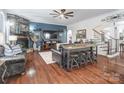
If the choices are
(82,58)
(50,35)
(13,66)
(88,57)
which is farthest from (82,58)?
(50,35)

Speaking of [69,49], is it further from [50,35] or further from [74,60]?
[50,35]

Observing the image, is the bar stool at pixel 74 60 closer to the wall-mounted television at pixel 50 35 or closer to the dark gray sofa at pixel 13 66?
the dark gray sofa at pixel 13 66

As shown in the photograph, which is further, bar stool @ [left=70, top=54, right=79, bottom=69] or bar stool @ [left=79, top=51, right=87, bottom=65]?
bar stool @ [left=79, top=51, right=87, bottom=65]

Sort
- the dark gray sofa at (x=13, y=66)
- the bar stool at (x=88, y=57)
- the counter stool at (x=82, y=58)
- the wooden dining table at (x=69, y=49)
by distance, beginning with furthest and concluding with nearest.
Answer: the bar stool at (x=88, y=57) → the counter stool at (x=82, y=58) → the wooden dining table at (x=69, y=49) → the dark gray sofa at (x=13, y=66)

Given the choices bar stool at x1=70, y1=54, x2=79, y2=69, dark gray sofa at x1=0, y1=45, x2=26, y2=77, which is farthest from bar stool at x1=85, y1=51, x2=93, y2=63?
dark gray sofa at x1=0, y1=45, x2=26, y2=77

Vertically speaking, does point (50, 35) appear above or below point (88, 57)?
above

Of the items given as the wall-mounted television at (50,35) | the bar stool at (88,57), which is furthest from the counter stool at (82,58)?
the wall-mounted television at (50,35)

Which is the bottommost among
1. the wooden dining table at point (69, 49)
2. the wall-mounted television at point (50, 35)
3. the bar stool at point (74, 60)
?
the bar stool at point (74, 60)

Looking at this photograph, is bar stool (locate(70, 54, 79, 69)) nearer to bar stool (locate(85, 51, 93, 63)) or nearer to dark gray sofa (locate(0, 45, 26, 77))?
bar stool (locate(85, 51, 93, 63))
